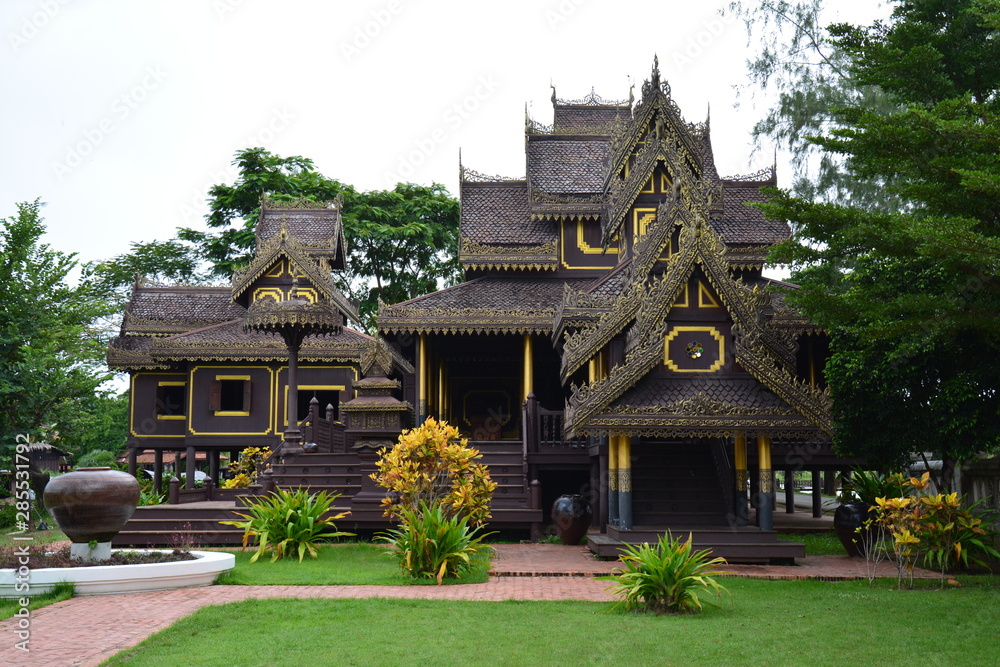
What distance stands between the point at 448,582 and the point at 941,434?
725 centimetres

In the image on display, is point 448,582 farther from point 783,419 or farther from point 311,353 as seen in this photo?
point 311,353

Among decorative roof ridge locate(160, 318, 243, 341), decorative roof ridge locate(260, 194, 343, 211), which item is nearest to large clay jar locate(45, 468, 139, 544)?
decorative roof ridge locate(160, 318, 243, 341)

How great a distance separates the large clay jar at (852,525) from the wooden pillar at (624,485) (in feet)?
12.5

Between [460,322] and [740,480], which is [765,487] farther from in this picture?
[460,322]

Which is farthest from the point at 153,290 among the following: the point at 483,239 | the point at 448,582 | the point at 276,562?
the point at 448,582

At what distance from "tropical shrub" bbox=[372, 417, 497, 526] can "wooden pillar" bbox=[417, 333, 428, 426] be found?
5408 mm

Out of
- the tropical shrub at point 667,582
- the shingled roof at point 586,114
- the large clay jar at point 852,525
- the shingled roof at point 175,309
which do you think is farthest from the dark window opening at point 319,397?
the tropical shrub at point 667,582

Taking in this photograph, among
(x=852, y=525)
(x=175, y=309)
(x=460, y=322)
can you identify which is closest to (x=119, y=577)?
(x=460, y=322)

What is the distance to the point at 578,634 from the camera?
841 centimetres

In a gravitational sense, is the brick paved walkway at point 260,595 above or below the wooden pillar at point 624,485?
→ below

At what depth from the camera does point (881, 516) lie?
11812mm

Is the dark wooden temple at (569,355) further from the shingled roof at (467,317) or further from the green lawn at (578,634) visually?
the green lawn at (578,634)

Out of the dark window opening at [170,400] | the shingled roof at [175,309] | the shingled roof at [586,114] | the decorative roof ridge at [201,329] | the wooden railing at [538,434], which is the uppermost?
the shingled roof at [586,114]

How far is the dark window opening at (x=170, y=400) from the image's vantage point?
29.5 meters
